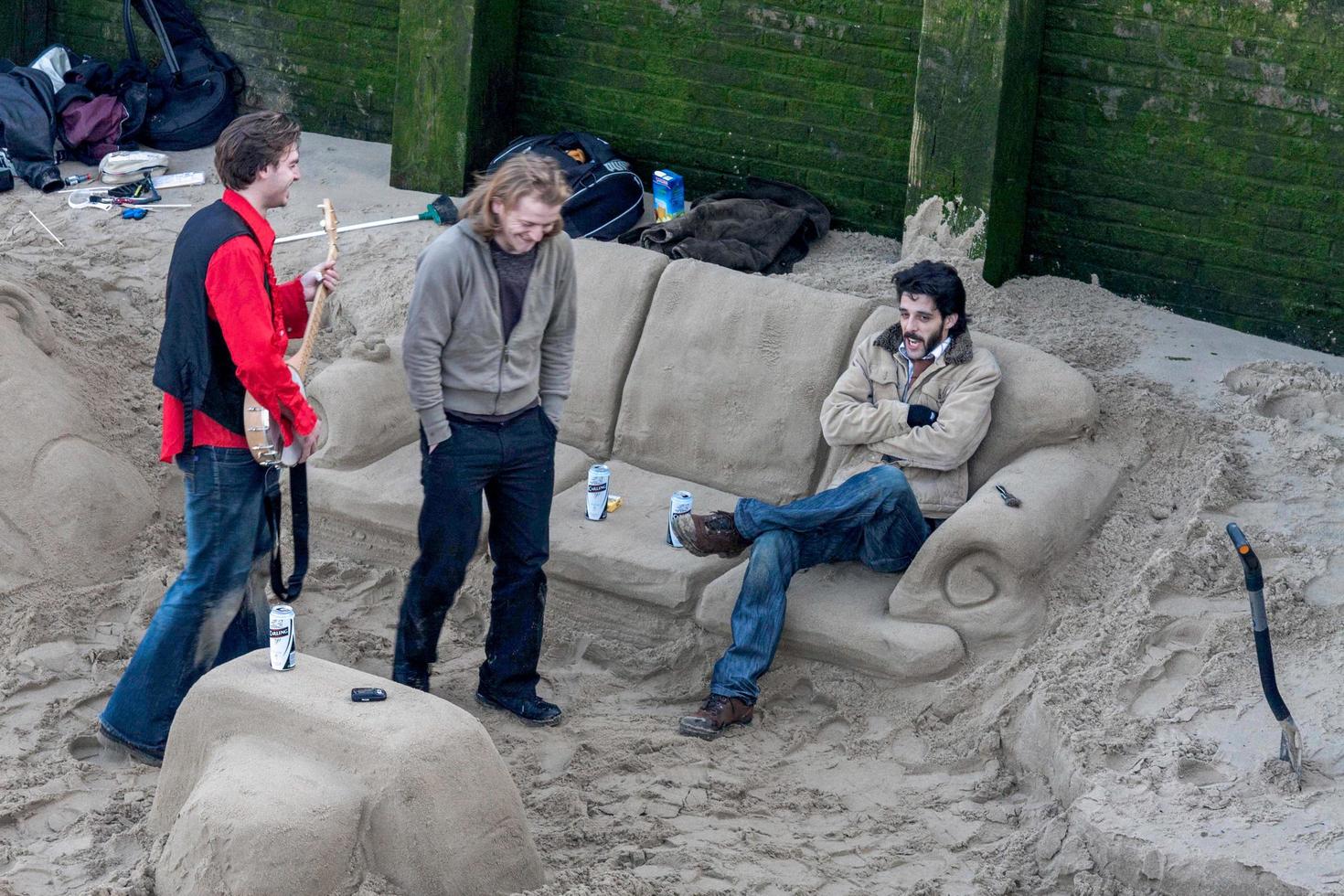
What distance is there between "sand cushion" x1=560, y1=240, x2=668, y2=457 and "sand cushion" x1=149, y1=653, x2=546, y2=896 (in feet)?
8.19

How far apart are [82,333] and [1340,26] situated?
18.9 ft

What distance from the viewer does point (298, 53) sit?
9.62 metres

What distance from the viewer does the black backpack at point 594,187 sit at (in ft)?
25.9

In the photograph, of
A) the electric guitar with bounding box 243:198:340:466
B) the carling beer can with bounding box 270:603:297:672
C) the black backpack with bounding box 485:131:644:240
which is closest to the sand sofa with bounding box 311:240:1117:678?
the black backpack with bounding box 485:131:644:240

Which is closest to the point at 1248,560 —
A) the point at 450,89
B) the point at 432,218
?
the point at 432,218

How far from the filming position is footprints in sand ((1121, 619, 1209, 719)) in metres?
5.12

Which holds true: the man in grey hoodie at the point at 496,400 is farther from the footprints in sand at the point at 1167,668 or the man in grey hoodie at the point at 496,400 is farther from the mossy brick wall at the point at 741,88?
the mossy brick wall at the point at 741,88

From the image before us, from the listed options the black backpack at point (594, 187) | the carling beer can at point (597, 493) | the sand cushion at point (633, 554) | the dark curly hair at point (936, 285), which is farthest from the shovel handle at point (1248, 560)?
the black backpack at point (594, 187)

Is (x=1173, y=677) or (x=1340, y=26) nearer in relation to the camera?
(x=1173, y=677)

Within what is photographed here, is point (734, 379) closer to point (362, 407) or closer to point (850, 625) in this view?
point (850, 625)

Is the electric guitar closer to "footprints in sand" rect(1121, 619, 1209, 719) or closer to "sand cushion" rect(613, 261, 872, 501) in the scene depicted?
"sand cushion" rect(613, 261, 872, 501)

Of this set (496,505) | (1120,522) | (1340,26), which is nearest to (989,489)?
(1120,522)

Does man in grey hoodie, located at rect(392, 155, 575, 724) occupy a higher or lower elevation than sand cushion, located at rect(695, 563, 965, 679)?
higher

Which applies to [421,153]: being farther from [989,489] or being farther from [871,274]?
[989,489]
